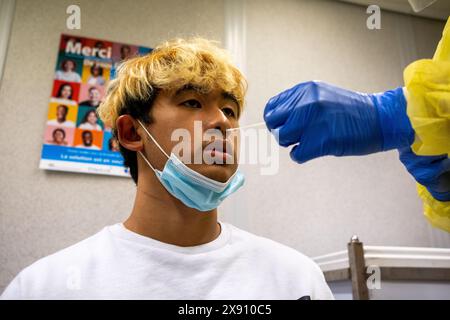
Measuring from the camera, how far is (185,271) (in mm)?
887

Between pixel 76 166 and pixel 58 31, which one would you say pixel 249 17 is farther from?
pixel 76 166

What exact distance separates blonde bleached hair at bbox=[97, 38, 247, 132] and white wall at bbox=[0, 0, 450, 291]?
0.54m

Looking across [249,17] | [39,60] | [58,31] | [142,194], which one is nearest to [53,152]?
[39,60]

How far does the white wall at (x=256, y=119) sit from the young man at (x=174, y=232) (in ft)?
1.97

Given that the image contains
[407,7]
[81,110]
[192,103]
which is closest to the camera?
[192,103]

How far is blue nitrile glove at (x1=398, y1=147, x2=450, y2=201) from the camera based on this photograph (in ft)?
2.46

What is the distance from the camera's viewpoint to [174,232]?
3.14 ft

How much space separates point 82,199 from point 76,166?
5.6 inches

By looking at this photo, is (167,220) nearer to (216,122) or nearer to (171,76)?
(216,122)

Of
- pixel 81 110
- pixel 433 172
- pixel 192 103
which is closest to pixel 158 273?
pixel 192 103

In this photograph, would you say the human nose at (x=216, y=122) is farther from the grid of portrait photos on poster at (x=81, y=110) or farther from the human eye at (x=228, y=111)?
the grid of portrait photos on poster at (x=81, y=110)

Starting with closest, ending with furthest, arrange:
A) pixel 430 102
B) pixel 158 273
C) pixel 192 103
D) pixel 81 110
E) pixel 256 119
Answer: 1. pixel 430 102
2. pixel 158 273
3. pixel 192 103
4. pixel 81 110
5. pixel 256 119

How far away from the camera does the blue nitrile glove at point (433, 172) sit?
749 mm

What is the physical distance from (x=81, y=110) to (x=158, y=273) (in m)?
1.01
